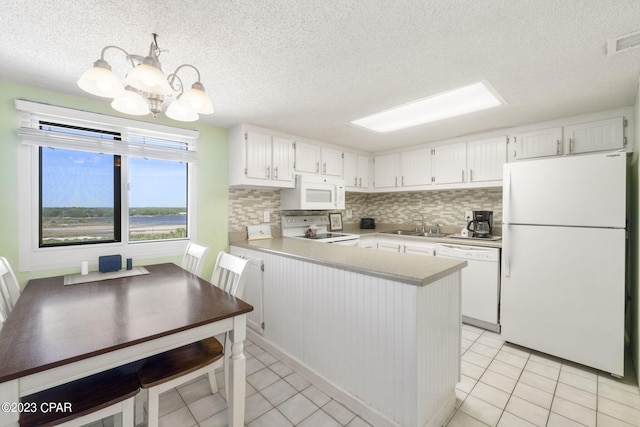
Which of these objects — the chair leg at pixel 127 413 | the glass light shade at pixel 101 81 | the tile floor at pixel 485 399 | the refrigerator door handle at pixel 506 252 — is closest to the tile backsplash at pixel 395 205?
the refrigerator door handle at pixel 506 252

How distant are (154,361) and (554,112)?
356 cm

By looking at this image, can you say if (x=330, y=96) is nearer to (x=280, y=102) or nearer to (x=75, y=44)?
(x=280, y=102)

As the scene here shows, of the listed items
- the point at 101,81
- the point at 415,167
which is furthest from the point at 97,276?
the point at 415,167

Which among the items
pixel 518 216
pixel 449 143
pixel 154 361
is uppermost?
pixel 449 143

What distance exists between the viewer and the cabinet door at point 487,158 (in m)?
2.96

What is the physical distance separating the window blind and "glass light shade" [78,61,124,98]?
47.7 inches

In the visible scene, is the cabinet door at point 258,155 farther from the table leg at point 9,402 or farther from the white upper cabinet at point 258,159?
the table leg at point 9,402

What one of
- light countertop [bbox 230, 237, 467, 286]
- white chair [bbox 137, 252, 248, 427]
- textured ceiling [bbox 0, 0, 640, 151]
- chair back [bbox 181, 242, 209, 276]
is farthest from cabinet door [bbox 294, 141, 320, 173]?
white chair [bbox 137, 252, 248, 427]

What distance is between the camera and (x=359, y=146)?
3.82 metres

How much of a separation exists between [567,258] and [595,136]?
1.21 metres

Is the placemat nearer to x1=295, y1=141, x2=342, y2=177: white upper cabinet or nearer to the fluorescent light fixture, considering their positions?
x1=295, y1=141, x2=342, y2=177: white upper cabinet

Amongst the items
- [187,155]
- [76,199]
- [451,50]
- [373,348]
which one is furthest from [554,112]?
[76,199]

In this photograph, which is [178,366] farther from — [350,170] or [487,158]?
[487,158]

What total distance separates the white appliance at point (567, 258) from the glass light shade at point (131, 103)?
280cm
